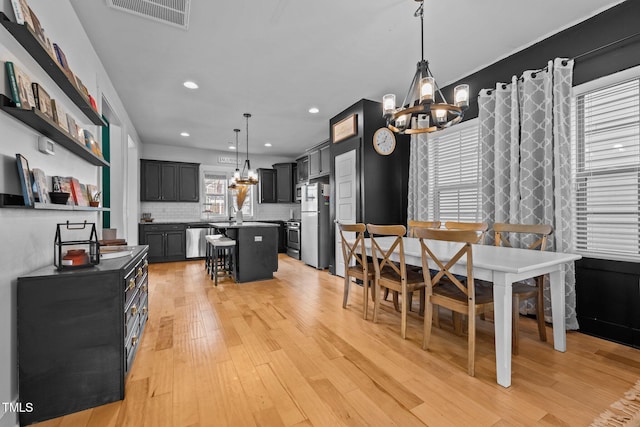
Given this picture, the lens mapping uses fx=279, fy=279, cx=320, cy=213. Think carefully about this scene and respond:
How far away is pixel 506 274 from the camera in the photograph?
5.64 ft

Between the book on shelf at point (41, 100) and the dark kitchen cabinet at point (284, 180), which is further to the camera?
the dark kitchen cabinet at point (284, 180)

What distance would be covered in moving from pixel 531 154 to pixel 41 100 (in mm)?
3891

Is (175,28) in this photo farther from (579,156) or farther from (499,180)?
(579,156)

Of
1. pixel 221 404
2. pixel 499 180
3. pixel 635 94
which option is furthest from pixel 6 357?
pixel 635 94

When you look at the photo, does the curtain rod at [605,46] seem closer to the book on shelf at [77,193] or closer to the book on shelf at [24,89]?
the book on shelf at [24,89]

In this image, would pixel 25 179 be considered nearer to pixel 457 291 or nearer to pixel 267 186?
pixel 457 291

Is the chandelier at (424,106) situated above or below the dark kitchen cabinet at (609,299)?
above

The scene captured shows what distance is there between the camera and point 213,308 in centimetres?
321

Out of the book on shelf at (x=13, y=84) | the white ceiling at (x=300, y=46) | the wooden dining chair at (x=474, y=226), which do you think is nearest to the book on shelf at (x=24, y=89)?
the book on shelf at (x=13, y=84)

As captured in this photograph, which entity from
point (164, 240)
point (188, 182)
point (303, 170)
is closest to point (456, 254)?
point (303, 170)

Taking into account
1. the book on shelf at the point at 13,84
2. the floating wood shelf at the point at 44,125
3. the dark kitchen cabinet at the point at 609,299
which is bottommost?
the dark kitchen cabinet at the point at 609,299

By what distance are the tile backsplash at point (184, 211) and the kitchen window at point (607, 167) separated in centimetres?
636

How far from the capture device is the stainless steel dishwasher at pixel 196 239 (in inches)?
251

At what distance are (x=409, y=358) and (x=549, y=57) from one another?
3158mm
